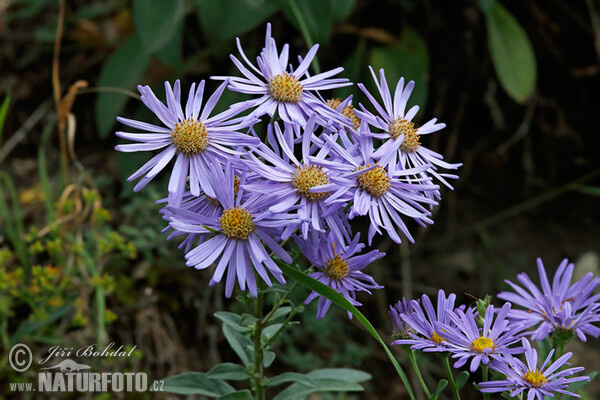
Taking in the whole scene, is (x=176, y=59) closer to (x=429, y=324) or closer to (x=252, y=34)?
(x=252, y=34)

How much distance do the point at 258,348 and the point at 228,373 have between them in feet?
0.34

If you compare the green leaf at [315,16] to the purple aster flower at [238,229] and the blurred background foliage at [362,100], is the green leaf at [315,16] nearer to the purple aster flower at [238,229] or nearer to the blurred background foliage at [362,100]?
the blurred background foliage at [362,100]

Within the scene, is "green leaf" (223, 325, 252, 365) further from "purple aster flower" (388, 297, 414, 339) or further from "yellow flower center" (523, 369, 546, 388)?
"yellow flower center" (523, 369, 546, 388)

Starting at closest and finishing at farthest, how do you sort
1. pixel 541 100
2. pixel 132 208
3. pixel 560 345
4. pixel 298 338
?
1. pixel 560 345
2. pixel 132 208
3. pixel 298 338
4. pixel 541 100

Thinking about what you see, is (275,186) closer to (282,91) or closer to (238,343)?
(282,91)

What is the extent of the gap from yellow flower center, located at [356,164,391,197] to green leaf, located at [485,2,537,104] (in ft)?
5.00

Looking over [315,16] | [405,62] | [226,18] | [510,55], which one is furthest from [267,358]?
[510,55]

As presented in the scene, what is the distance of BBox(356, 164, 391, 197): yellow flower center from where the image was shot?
3.03ft

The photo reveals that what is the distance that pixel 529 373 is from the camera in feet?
3.13

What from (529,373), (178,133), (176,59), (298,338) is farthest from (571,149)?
(178,133)

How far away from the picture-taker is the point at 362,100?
7.10 ft

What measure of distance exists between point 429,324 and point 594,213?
1.96 metres

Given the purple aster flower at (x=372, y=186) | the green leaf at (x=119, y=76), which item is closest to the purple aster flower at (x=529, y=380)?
the purple aster flower at (x=372, y=186)

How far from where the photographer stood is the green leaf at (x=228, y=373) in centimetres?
116
